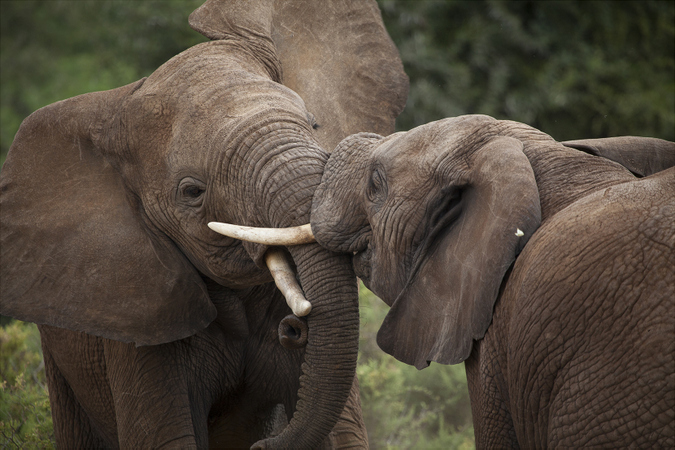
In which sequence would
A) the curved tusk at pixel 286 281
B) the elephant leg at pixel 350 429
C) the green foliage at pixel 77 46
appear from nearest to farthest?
the curved tusk at pixel 286 281 < the elephant leg at pixel 350 429 < the green foliage at pixel 77 46

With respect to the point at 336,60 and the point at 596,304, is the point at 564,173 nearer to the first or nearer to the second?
the point at 596,304

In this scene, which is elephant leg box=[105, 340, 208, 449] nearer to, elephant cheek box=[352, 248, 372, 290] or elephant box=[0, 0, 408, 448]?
elephant box=[0, 0, 408, 448]

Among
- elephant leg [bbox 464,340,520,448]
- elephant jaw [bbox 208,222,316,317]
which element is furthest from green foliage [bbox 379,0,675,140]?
elephant leg [bbox 464,340,520,448]

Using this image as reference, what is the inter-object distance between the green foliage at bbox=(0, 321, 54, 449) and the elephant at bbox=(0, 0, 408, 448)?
2.45 ft

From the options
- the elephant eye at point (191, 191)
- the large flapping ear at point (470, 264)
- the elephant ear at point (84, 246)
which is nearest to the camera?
the large flapping ear at point (470, 264)

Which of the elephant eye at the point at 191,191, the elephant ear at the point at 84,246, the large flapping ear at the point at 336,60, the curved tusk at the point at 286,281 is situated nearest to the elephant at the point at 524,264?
the curved tusk at the point at 286,281

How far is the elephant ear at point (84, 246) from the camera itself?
3484mm

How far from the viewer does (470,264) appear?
2535mm

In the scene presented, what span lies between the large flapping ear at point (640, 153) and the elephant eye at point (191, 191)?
4.46ft

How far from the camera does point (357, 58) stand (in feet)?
13.8

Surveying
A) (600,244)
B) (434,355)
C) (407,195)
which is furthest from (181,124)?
(600,244)

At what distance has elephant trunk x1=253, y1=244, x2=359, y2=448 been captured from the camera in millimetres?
3084

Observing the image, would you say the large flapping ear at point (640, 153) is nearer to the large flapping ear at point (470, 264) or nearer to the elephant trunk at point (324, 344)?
the large flapping ear at point (470, 264)

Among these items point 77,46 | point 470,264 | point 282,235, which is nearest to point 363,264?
point 282,235
